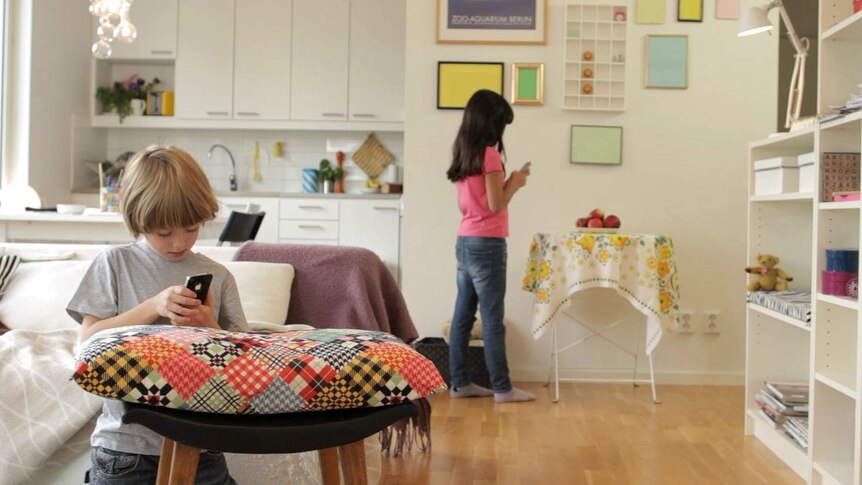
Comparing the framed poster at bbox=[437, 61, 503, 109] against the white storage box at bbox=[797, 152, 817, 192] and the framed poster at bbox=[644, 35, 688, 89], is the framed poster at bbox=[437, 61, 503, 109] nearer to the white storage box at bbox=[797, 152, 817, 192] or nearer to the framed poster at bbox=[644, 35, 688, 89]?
the framed poster at bbox=[644, 35, 688, 89]

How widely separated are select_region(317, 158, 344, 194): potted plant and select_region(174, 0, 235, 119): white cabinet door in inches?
30.2

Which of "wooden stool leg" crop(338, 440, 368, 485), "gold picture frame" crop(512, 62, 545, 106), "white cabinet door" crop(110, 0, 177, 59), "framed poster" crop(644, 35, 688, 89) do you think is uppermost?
"white cabinet door" crop(110, 0, 177, 59)

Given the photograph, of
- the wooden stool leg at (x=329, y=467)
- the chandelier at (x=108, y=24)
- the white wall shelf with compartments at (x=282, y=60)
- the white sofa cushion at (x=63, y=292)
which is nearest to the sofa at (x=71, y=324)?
the white sofa cushion at (x=63, y=292)

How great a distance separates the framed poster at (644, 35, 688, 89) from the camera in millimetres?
4535

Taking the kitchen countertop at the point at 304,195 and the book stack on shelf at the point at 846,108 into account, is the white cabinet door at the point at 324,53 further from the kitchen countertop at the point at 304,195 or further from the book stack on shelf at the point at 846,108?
the book stack on shelf at the point at 846,108

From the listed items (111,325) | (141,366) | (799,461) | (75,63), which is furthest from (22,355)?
(75,63)

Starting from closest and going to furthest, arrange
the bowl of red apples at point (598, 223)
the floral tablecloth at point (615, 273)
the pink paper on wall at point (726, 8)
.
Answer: the floral tablecloth at point (615, 273) → the bowl of red apples at point (598, 223) → the pink paper on wall at point (726, 8)

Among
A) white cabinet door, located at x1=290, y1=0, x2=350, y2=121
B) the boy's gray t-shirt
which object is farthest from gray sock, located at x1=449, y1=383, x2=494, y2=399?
white cabinet door, located at x1=290, y1=0, x2=350, y2=121

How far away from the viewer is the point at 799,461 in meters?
2.88

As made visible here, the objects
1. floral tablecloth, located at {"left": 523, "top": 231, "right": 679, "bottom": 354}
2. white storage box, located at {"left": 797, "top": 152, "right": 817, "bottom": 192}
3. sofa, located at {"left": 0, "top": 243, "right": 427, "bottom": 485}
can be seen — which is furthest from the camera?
floral tablecloth, located at {"left": 523, "top": 231, "right": 679, "bottom": 354}

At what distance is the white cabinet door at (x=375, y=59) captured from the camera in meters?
6.49

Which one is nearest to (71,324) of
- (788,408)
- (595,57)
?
(788,408)

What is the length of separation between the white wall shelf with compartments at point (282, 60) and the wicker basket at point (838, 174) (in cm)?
406

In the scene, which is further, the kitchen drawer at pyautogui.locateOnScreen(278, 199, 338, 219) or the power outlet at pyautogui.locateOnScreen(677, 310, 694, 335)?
the kitchen drawer at pyautogui.locateOnScreen(278, 199, 338, 219)
